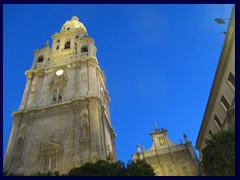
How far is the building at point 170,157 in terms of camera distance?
3275 cm

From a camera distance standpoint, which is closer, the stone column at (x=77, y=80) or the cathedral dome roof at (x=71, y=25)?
the stone column at (x=77, y=80)

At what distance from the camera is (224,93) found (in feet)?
79.3

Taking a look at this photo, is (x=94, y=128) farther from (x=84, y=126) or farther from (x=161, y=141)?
(x=161, y=141)

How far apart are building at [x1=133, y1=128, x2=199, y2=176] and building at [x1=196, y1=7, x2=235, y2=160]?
5339mm

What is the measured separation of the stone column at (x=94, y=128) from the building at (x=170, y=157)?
8531mm

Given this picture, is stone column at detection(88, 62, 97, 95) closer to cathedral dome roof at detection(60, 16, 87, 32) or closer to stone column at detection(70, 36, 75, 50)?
stone column at detection(70, 36, 75, 50)

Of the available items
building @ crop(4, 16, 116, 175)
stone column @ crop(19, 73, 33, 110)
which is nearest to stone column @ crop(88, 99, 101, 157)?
building @ crop(4, 16, 116, 175)

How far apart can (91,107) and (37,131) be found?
7016mm

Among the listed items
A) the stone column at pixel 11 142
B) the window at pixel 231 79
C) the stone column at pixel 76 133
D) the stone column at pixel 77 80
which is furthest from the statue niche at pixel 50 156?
the window at pixel 231 79

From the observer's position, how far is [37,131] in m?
31.2

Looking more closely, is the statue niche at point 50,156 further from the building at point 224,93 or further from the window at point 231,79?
the window at point 231,79

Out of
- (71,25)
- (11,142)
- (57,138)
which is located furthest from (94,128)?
(71,25)
